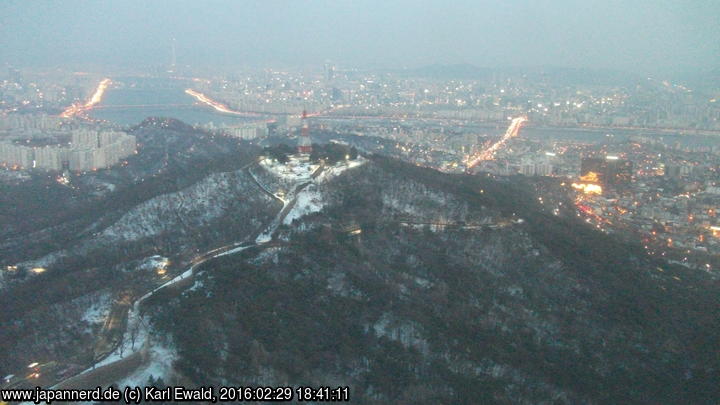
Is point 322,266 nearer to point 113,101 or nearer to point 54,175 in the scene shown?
point 54,175

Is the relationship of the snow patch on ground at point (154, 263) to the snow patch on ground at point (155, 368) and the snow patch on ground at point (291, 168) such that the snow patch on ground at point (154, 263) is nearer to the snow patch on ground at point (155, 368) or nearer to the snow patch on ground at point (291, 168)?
the snow patch on ground at point (155, 368)

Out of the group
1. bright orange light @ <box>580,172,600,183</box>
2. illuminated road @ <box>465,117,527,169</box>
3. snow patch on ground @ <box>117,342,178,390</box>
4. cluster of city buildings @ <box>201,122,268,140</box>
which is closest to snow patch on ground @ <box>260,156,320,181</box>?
snow patch on ground @ <box>117,342,178,390</box>

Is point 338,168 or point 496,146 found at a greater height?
point 338,168

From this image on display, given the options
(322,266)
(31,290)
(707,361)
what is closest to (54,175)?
(31,290)

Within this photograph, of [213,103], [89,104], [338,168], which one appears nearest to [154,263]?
[338,168]

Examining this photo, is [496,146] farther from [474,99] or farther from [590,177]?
[474,99]

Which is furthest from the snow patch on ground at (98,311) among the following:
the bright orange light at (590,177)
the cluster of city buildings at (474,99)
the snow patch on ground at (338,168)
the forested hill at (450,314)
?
the cluster of city buildings at (474,99)

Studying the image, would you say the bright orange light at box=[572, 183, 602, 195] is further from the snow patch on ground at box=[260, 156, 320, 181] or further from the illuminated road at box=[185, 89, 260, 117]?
the illuminated road at box=[185, 89, 260, 117]
